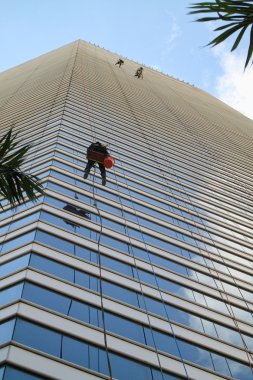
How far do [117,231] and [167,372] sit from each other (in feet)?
25.6

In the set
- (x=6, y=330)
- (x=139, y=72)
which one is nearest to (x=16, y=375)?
(x=6, y=330)

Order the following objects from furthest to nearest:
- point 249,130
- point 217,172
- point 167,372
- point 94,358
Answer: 1. point 249,130
2. point 217,172
3. point 167,372
4. point 94,358

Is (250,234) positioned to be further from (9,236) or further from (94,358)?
(94,358)

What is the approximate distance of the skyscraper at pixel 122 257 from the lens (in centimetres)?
1258

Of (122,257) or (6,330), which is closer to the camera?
(6,330)

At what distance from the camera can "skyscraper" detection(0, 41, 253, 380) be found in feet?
41.3

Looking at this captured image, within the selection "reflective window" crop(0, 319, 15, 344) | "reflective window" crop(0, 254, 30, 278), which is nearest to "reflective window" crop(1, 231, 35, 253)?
"reflective window" crop(0, 254, 30, 278)

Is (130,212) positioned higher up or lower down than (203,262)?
higher up

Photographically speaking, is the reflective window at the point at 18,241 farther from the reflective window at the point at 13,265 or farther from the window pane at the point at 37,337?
the window pane at the point at 37,337

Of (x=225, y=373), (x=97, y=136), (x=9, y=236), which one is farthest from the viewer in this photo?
(x=97, y=136)

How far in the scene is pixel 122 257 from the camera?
60.0ft

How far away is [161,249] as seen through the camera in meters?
20.9

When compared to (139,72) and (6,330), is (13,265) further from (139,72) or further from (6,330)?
(139,72)

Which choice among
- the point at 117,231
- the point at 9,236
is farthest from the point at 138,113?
the point at 9,236
